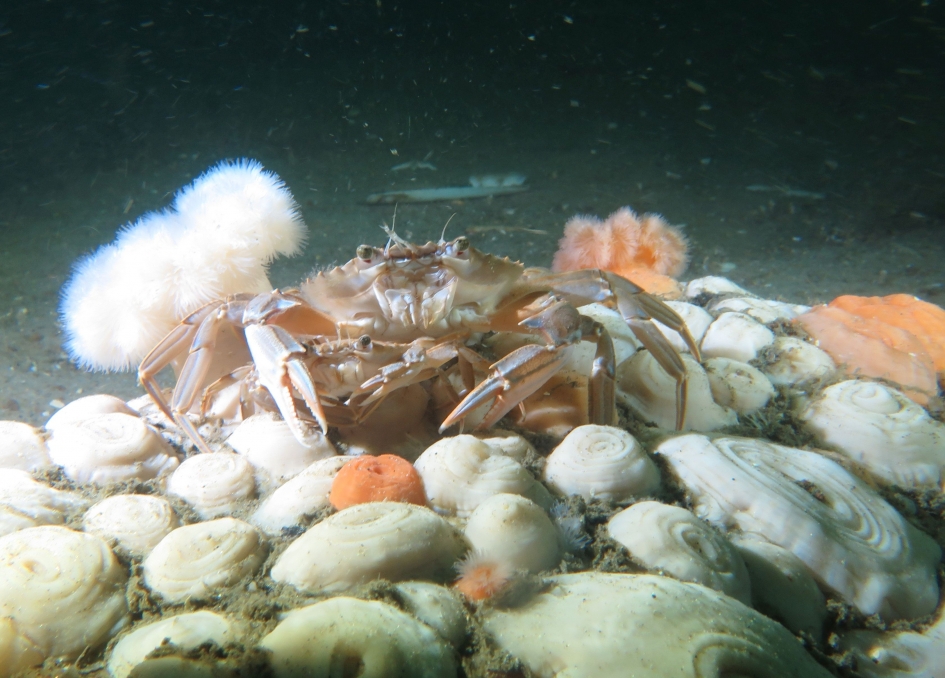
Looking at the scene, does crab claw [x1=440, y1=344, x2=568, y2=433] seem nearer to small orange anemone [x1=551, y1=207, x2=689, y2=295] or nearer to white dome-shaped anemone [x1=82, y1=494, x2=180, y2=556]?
white dome-shaped anemone [x1=82, y1=494, x2=180, y2=556]

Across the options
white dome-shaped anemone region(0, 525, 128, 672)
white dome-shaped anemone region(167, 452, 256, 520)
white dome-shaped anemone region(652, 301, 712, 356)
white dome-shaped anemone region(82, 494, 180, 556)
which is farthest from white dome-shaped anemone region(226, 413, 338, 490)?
white dome-shaped anemone region(652, 301, 712, 356)

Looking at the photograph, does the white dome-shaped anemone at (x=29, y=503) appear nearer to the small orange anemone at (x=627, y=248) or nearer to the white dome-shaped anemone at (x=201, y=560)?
the white dome-shaped anemone at (x=201, y=560)

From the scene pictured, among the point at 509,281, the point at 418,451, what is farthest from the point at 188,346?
the point at 509,281

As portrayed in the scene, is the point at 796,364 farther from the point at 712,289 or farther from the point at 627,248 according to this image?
the point at 627,248

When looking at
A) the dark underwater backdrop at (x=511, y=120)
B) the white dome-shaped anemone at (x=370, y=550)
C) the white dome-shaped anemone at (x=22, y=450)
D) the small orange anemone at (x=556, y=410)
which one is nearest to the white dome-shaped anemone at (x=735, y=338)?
the small orange anemone at (x=556, y=410)

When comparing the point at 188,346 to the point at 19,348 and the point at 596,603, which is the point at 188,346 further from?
the point at 19,348

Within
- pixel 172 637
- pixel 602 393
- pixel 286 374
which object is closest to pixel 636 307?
pixel 602 393

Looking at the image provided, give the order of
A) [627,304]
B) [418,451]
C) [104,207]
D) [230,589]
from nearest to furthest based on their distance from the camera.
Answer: [230,589] → [418,451] → [627,304] → [104,207]
